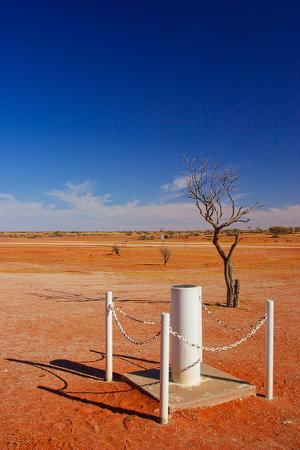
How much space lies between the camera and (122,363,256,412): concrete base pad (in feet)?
17.1

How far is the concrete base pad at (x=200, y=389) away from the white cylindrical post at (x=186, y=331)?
0.20 metres

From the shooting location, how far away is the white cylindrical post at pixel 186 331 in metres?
5.61

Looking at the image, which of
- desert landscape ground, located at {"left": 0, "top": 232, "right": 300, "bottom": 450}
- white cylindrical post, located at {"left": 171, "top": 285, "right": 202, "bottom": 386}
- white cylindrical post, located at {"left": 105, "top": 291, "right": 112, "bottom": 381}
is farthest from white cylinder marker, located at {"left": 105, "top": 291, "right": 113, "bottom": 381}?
white cylindrical post, located at {"left": 171, "top": 285, "right": 202, "bottom": 386}

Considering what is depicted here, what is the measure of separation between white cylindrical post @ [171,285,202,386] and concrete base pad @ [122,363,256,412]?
0.20 metres

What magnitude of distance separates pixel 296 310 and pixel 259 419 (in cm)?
833

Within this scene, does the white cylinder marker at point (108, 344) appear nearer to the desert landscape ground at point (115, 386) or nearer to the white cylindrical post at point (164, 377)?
the desert landscape ground at point (115, 386)

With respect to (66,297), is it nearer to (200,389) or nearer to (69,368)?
(69,368)

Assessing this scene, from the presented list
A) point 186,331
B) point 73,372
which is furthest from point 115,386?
point 186,331

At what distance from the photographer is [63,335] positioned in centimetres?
911

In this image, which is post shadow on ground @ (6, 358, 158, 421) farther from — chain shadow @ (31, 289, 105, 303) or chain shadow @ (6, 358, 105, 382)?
chain shadow @ (31, 289, 105, 303)

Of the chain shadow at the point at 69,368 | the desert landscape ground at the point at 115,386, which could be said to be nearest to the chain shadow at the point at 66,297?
the desert landscape ground at the point at 115,386

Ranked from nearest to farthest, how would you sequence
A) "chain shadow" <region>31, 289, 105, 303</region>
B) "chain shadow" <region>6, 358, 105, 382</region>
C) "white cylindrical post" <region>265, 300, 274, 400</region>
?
"white cylindrical post" <region>265, 300, 274, 400</region>
"chain shadow" <region>6, 358, 105, 382</region>
"chain shadow" <region>31, 289, 105, 303</region>

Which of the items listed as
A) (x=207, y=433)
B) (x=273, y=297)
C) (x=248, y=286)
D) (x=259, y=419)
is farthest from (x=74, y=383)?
(x=248, y=286)

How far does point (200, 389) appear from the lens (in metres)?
5.61
